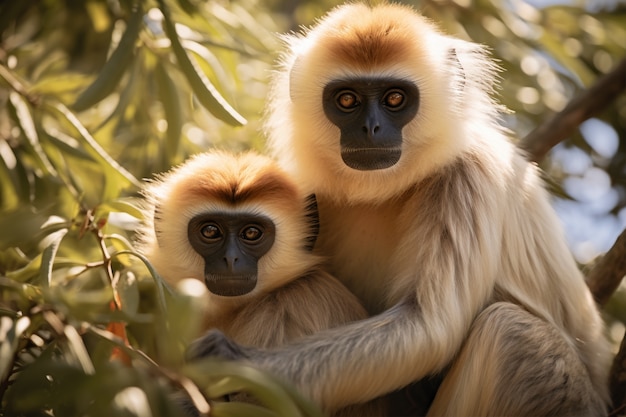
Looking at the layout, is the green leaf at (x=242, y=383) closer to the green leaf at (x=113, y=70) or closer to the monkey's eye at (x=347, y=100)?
the green leaf at (x=113, y=70)

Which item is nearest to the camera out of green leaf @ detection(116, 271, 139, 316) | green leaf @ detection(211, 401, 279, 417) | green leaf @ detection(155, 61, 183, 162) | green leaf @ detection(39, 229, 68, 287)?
green leaf @ detection(211, 401, 279, 417)

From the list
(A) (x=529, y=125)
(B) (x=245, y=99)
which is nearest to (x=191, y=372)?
(B) (x=245, y=99)

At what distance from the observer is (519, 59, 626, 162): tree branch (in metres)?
6.07

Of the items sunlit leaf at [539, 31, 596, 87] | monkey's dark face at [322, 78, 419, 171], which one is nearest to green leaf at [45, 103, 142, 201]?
monkey's dark face at [322, 78, 419, 171]

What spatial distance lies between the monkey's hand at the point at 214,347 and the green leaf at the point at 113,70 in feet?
4.64

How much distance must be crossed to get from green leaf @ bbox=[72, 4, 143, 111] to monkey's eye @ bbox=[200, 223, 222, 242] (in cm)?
88

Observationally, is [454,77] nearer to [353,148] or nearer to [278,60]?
[353,148]

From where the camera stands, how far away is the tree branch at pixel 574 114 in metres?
6.07

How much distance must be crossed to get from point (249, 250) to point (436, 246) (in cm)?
105

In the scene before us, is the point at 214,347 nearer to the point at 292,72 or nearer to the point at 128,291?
the point at 128,291

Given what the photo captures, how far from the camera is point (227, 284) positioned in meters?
4.68

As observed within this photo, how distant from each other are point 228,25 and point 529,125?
2729 millimetres

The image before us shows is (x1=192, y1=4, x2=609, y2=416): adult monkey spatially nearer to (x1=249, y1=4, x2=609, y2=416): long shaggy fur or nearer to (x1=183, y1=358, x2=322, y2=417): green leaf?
(x1=249, y1=4, x2=609, y2=416): long shaggy fur

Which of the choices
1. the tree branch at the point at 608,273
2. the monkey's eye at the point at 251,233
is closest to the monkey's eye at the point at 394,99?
the monkey's eye at the point at 251,233
